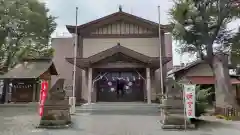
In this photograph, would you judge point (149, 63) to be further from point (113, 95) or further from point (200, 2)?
point (200, 2)

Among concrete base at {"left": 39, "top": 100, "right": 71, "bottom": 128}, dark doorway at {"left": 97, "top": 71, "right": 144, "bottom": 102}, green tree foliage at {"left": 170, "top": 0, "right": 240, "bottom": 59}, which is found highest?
green tree foliage at {"left": 170, "top": 0, "right": 240, "bottom": 59}

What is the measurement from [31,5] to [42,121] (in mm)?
18808

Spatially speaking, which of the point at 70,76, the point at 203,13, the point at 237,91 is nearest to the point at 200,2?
the point at 203,13

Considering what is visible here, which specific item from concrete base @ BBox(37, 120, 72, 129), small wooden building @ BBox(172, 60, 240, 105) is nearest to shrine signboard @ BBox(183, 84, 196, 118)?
concrete base @ BBox(37, 120, 72, 129)

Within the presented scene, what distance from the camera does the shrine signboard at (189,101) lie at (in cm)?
1127

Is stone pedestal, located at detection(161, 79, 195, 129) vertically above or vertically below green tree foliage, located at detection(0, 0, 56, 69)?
below

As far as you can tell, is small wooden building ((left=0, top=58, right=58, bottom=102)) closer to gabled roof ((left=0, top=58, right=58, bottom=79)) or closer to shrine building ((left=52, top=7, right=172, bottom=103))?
gabled roof ((left=0, top=58, right=58, bottom=79))

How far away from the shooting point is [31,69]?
2562cm

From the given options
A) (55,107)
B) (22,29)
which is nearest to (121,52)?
(55,107)

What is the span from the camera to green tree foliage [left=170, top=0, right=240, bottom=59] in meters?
17.3

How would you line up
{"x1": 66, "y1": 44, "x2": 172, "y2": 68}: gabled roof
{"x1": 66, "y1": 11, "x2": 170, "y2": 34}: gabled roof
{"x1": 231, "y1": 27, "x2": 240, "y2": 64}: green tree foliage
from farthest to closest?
{"x1": 66, "y1": 11, "x2": 170, "y2": 34}: gabled roof < {"x1": 66, "y1": 44, "x2": 172, "y2": 68}: gabled roof < {"x1": 231, "y1": 27, "x2": 240, "y2": 64}: green tree foliage

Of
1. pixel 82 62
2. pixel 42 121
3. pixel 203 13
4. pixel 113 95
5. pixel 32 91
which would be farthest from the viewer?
pixel 32 91

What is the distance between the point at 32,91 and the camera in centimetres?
2492

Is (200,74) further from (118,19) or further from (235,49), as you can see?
(118,19)
